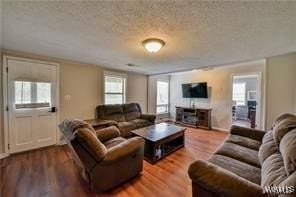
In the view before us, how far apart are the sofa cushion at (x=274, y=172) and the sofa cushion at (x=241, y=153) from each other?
0.35 meters

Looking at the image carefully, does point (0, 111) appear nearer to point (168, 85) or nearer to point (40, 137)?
point (40, 137)

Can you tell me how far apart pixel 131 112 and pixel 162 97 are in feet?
7.90

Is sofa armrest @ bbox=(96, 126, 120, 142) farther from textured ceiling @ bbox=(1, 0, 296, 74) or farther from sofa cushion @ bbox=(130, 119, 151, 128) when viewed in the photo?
textured ceiling @ bbox=(1, 0, 296, 74)

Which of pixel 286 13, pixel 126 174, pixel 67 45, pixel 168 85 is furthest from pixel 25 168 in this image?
pixel 168 85

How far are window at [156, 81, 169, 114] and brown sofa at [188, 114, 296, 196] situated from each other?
4581mm

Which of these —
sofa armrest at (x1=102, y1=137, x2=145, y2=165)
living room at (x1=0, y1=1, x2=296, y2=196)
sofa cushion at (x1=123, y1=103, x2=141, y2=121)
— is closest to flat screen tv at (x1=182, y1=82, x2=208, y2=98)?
living room at (x1=0, y1=1, x2=296, y2=196)

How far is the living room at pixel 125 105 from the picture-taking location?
1.43 meters

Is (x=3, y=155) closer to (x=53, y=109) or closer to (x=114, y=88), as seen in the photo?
(x=53, y=109)

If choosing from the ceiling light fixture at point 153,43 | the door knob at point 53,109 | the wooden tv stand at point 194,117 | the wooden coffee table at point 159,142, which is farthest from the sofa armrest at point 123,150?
the wooden tv stand at point 194,117

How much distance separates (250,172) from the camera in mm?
1542

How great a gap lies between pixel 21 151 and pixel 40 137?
415 millimetres

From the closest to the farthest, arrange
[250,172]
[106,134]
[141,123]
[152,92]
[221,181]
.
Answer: [221,181], [250,172], [106,134], [141,123], [152,92]

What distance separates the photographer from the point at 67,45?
2.58 m

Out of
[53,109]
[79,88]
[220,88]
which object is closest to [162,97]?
[220,88]
